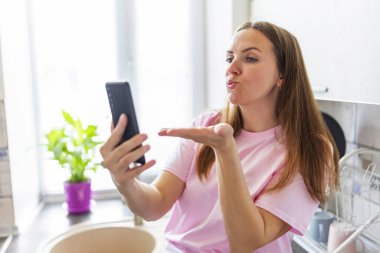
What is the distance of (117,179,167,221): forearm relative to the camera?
2.53 ft

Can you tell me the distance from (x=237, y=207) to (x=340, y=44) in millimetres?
508

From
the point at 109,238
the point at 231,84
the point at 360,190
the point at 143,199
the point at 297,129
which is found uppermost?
the point at 231,84

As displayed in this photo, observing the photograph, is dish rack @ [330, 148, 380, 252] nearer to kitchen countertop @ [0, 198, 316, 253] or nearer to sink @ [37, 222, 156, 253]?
kitchen countertop @ [0, 198, 316, 253]

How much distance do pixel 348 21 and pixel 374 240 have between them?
2.42 ft

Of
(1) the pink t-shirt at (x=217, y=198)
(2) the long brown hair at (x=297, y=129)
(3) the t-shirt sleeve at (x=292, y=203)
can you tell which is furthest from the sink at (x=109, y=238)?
(3) the t-shirt sleeve at (x=292, y=203)

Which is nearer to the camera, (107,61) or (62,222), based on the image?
(62,222)

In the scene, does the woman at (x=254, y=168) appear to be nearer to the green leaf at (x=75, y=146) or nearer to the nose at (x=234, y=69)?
the nose at (x=234, y=69)

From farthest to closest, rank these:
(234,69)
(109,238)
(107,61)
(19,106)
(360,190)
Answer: (107,61)
(19,106)
(109,238)
(360,190)
(234,69)

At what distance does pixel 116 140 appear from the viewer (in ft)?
1.98

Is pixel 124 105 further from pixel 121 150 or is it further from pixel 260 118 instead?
pixel 260 118

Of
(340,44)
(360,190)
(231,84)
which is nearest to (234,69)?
(231,84)

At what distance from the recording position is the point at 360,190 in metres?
1.21

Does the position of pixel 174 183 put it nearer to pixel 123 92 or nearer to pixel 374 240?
pixel 123 92

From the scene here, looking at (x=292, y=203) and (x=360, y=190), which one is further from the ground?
(x=292, y=203)
